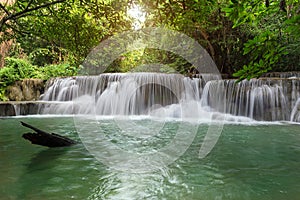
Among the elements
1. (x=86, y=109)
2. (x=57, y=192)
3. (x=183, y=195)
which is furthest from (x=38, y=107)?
(x=183, y=195)

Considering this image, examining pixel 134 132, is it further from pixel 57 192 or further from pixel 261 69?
pixel 261 69

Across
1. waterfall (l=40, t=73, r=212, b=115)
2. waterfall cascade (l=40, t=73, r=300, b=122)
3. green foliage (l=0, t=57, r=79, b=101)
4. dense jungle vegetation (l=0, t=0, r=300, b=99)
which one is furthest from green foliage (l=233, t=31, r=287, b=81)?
green foliage (l=0, t=57, r=79, b=101)

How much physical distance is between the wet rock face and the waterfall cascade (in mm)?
643

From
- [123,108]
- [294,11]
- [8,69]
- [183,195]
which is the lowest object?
[183,195]

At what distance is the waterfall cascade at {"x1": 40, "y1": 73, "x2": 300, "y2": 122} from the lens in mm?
9062

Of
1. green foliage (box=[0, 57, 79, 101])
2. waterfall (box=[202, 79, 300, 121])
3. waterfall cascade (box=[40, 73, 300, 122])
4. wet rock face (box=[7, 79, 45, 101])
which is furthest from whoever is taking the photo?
green foliage (box=[0, 57, 79, 101])

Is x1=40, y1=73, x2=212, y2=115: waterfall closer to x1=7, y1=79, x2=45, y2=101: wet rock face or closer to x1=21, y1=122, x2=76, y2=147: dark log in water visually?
x1=7, y1=79, x2=45, y2=101: wet rock face

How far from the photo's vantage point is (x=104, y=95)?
1172 centimetres

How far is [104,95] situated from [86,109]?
1.07 metres

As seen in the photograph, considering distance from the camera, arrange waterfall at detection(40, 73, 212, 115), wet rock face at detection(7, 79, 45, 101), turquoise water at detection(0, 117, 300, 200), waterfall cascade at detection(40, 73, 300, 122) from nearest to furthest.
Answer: turquoise water at detection(0, 117, 300, 200), waterfall cascade at detection(40, 73, 300, 122), waterfall at detection(40, 73, 212, 115), wet rock face at detection(7, 79, 45, 101)

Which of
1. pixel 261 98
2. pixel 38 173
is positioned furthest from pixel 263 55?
pixel 261 98

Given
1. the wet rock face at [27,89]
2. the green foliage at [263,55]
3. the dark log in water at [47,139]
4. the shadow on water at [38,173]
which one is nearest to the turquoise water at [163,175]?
the shadow on water at [38,173]

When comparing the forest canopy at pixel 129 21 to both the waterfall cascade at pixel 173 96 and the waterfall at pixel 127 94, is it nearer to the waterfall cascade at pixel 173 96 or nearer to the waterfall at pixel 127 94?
the waterfall cascade at pixel 173 96

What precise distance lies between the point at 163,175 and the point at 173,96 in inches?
322
